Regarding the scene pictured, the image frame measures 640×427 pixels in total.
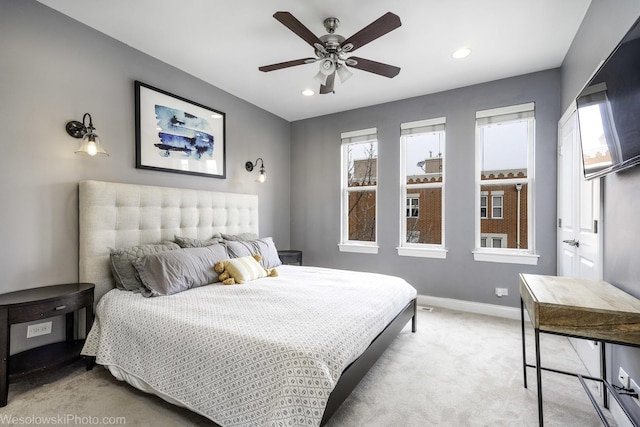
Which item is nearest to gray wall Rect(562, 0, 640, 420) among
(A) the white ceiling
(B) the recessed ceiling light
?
(A) the white ceiling

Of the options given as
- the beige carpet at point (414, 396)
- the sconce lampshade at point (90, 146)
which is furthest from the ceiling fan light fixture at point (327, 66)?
the beige carpet at point (414, 396)

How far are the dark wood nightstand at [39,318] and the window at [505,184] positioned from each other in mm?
4004

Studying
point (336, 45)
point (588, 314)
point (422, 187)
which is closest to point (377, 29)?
point (336, 45)

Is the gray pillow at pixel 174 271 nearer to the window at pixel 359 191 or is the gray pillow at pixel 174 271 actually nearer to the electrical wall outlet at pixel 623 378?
the window at pixel 359 191

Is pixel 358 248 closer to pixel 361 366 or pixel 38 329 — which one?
pixel 361 366

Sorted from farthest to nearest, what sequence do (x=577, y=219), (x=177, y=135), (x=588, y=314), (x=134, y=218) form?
(x=177, y=135), (x=134, y=218), (x=577, y=219), (x=588, y=314)

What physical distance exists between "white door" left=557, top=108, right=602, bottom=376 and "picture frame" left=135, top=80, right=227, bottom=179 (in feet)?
12.0

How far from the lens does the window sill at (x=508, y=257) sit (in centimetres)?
329

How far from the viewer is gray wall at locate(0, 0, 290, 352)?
2086 mm

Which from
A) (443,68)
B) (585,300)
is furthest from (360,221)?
(585,300)

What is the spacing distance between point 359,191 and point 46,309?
146 inches

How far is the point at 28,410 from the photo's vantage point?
1772mm

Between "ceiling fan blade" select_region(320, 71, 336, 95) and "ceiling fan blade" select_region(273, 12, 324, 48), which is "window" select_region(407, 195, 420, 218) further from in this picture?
"ceiling fan blade" select_region(273, 12, 324, 48)

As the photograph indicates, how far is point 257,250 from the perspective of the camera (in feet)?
10.8
